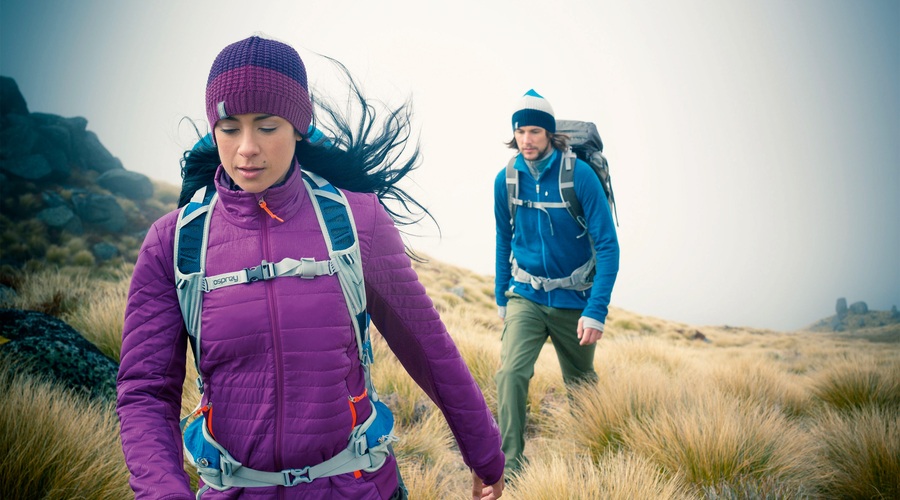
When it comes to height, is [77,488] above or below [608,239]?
below

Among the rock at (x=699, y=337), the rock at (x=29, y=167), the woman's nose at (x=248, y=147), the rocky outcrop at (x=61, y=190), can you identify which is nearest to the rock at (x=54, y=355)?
the woman's nose at (x=248, y=147)

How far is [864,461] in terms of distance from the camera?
4.22 m

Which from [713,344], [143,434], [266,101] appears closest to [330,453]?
[143,434]

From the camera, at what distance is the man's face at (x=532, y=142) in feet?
14.4

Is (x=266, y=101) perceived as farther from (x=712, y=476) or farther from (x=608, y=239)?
(x=712, y=476)

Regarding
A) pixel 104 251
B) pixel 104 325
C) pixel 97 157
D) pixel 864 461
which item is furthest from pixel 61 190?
pixel 864 461

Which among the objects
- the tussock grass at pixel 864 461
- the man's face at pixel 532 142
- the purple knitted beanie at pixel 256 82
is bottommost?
the tussock grass at pixel 864 461

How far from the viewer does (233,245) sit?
1.61 metres

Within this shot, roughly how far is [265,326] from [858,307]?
200 feet

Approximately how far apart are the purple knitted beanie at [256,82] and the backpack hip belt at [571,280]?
2898mm

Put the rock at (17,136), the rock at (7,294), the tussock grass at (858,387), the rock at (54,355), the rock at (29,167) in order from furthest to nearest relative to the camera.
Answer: the rock at (17,136), the rock at (29,167), the rock at (7,294), the tussock grass at (858,387), the rock at (54,355)

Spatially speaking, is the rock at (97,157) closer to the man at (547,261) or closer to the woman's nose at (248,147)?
the man at (547,261)

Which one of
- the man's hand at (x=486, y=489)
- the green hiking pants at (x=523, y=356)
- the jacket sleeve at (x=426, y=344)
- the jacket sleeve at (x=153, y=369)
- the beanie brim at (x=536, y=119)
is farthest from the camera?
the beanie brim at (x=536, y=119)

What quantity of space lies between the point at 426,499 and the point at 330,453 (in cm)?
212
